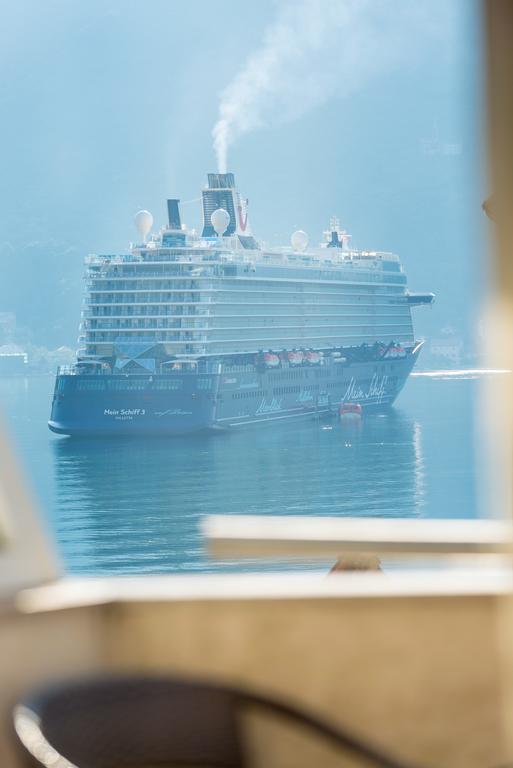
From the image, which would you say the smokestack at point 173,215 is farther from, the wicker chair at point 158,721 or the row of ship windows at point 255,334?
the wicker chair at point 158,721

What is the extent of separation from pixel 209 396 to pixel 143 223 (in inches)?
104

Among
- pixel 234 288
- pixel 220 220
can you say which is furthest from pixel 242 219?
pixel 234 288

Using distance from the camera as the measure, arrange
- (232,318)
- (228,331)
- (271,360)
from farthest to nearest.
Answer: (271,360)
(232,318)
(228,331)

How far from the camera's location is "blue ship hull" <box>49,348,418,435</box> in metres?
11.7

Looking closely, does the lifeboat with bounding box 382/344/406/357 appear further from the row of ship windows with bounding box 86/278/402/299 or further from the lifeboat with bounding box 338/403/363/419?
the lifeboat with bounding box 338/403/363/419

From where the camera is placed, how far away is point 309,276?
11.4 metres

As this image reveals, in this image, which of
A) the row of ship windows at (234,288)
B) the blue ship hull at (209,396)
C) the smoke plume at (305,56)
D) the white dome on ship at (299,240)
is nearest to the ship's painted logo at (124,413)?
the blue ship hull at (209,396)

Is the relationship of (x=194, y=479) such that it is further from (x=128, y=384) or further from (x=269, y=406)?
(x=128, y=384)

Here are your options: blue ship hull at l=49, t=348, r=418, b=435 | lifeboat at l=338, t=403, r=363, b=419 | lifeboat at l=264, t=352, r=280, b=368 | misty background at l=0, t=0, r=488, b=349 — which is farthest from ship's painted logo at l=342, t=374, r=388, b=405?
misty background at l=0, t=0, r=488, b=349

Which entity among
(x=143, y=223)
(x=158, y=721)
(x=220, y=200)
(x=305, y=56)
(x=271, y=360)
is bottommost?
(x=158, y=721)

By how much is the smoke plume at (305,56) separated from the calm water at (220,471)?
15.9 ft

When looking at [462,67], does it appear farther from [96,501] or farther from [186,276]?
[96,501]

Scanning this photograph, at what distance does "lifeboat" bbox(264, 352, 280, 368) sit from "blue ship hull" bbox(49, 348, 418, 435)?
0.37 ft

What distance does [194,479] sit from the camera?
13.6 metres
